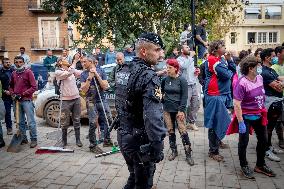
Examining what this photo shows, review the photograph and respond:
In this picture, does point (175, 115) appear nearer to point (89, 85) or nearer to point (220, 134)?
point (220, 134)

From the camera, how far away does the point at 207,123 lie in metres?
6.48

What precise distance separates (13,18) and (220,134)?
2980 centimetres

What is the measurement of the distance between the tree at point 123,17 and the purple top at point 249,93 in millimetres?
8964

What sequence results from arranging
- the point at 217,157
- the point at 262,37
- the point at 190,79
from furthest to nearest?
the point at 262,37, the point at 190,79, the point at 217,157

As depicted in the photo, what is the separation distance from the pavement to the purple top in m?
1.21

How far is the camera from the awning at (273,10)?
55.0m

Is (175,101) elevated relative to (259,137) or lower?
elevated

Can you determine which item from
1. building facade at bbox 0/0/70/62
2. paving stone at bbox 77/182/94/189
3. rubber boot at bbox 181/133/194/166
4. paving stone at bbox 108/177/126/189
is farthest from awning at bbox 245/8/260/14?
paving stone at bbox 77/182/94/189

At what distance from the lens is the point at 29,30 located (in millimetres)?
32125

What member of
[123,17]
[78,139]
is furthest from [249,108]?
[123,17]

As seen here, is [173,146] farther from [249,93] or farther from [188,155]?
[249,93]

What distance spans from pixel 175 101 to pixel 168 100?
0.44 feet

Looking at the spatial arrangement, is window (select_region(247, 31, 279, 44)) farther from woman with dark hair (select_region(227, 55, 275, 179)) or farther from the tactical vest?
the tactical vest

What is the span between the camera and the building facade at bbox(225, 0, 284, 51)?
172ft
